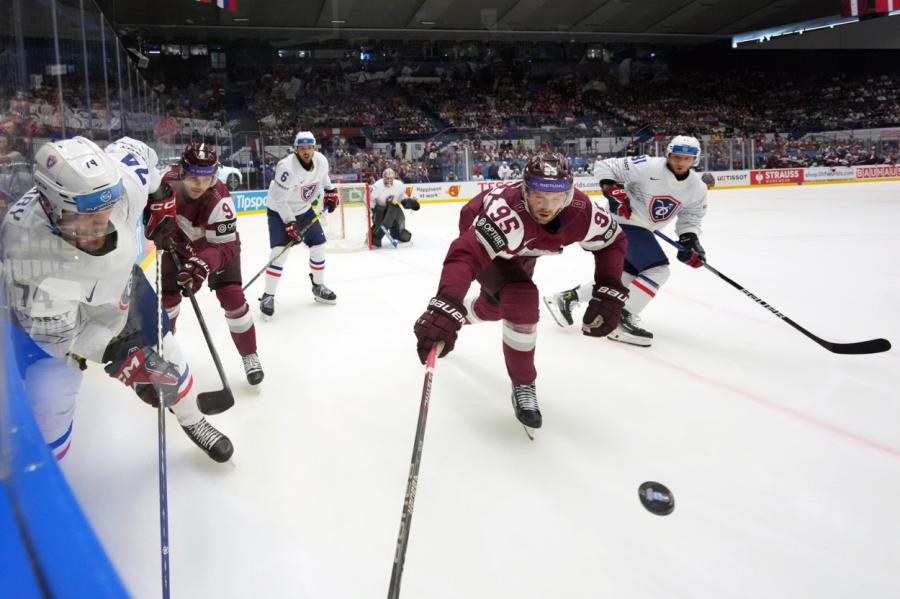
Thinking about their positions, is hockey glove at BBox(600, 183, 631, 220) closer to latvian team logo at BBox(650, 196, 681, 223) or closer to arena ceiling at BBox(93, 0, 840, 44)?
latvian team logo at BBox(650, 196, 681, 223)

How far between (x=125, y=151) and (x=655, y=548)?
2.25 metres

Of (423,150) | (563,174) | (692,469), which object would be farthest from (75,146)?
(423,150)

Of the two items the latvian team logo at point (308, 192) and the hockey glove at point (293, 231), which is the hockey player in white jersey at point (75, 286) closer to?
the hockey glove at point (293, 231)

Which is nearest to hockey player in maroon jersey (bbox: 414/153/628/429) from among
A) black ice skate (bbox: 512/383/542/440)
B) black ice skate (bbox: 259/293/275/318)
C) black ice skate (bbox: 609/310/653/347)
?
black ice skate (bbox: 512/383/542/440)

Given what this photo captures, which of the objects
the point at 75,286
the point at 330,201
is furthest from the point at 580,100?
the point at 75,286

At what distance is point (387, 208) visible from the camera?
7211 mm

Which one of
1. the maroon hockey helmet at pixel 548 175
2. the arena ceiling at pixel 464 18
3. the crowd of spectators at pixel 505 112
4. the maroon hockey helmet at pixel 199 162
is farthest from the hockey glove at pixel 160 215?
the arena ceiling at pixel 464 18

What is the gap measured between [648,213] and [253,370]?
7.81 ft

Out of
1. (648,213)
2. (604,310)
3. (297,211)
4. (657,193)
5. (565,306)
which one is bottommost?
(565,306)

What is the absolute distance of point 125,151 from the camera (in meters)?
2.17

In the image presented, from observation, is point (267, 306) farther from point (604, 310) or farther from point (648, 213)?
point (604, 310)

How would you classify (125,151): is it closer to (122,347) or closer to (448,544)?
(122,347)

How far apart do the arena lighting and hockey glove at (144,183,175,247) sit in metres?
24.4

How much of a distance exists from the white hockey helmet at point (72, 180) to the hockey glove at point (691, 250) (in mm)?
3013
